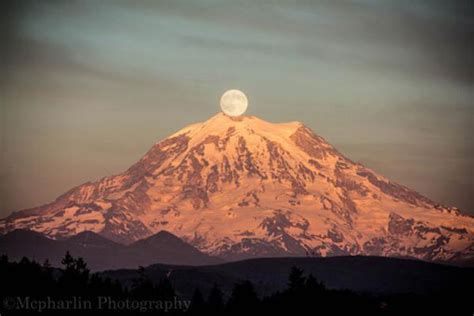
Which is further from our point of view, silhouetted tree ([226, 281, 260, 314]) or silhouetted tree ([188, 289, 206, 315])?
silhouetted tree ([188, 289, 206, 315])

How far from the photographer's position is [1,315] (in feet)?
484

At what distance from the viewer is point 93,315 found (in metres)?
158

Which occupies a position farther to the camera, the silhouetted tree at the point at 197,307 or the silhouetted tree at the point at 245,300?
the silhouetted tree at the point at 197,307

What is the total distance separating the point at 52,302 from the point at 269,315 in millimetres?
31810

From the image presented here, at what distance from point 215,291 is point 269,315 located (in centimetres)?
1397

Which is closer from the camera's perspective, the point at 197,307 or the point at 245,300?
the point at 245,300

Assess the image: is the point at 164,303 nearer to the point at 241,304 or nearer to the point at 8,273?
the point at 241,304

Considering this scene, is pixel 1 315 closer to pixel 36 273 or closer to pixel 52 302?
pixel 52 302

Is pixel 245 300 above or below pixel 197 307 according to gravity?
above

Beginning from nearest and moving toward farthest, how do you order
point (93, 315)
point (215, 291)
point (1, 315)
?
point (1, 315)
point (93, 315)
point (215, 291)

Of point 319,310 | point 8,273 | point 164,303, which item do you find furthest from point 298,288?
point 8,273

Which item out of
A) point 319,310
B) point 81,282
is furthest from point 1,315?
point 319,310

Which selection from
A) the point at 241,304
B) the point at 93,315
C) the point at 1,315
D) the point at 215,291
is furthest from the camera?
the point at 215,291

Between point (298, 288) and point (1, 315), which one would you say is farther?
point (298, 288)
